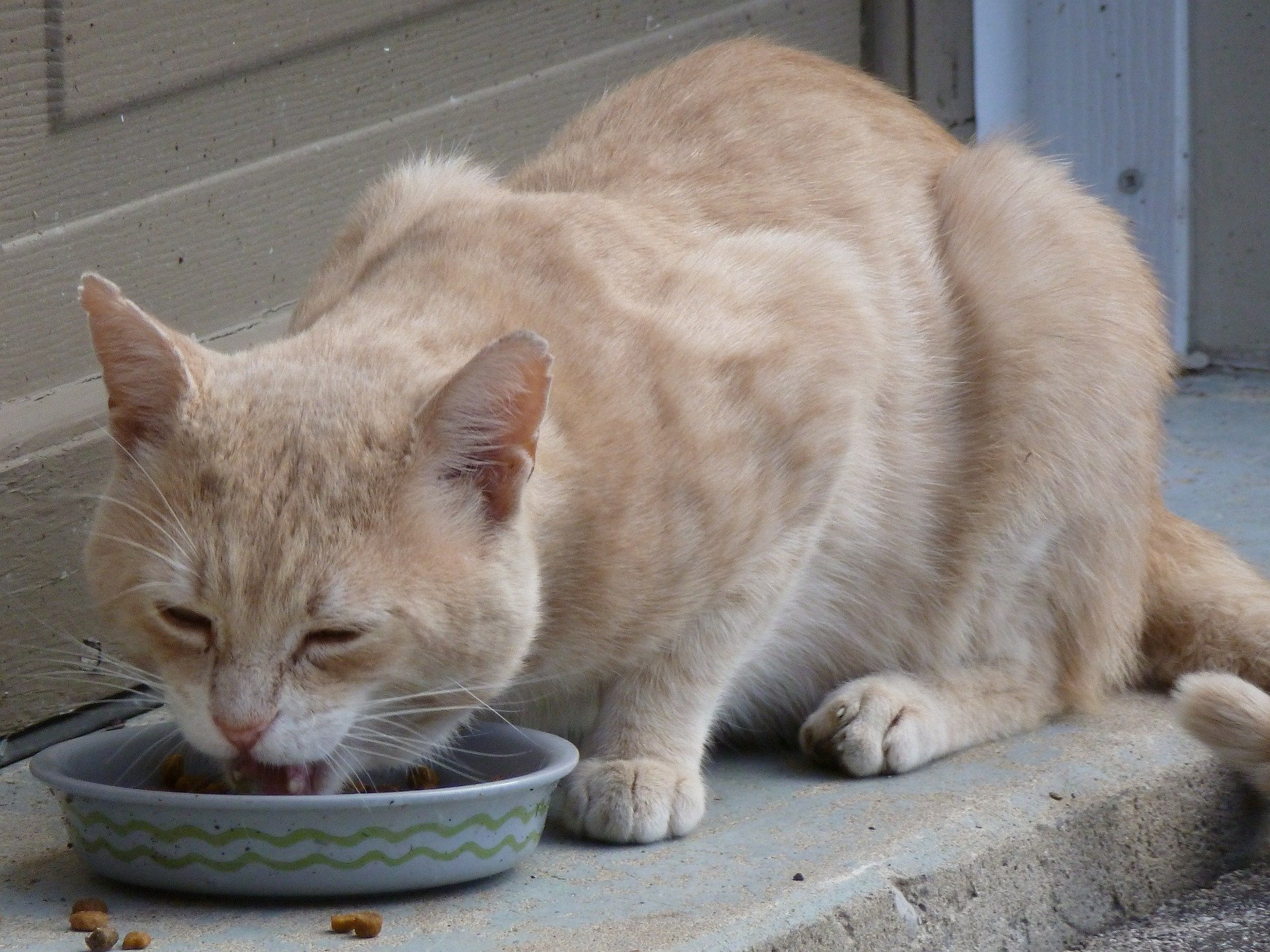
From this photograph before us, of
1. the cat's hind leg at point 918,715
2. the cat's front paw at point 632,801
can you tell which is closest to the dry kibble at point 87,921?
the cat's front paw at point 632,801

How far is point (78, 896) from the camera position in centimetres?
229

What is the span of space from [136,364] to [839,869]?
1174 millimetres

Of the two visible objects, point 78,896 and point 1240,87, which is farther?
point 1240,87

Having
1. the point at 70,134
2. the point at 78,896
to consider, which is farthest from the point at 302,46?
the point at 78,896

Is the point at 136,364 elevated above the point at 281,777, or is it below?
above

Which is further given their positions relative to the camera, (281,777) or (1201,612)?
(1201,612)

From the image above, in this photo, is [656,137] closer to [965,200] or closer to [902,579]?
[965,200]

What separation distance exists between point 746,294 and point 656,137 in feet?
1.61

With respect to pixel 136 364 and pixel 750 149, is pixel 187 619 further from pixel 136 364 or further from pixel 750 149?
pixel 750 149

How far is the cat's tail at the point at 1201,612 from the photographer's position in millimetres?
3006

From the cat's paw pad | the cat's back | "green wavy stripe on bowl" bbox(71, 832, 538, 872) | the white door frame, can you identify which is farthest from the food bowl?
the white door frame

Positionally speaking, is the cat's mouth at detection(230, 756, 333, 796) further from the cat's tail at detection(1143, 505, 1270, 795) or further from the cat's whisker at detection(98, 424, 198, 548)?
the cat's tail at detection(1143, 505, 1270, 795)

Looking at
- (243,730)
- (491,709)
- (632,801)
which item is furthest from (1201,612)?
(243,730)

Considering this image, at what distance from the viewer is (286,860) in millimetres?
2154
